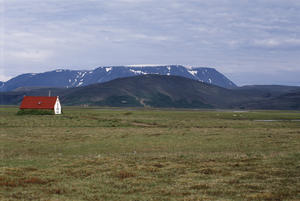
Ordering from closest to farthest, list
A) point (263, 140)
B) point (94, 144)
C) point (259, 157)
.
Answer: point (259, 157), point (94, 144), point (263, 140)

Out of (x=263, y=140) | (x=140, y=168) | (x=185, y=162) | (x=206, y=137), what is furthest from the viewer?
(x=206, y=137)

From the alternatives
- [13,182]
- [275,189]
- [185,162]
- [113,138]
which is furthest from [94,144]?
[275,189]

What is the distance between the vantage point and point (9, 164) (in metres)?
25.4

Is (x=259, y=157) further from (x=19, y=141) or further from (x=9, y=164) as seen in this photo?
(x=19, y=141)

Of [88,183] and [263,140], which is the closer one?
[88,183]

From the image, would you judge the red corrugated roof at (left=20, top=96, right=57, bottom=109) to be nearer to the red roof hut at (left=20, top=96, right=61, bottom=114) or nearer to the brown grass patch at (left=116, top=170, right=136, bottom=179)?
the red roof hut at (left=20, top=96, right=61, bottom=114)

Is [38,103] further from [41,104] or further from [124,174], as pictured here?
[124,174]

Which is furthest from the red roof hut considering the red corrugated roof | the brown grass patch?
the brown grass patch

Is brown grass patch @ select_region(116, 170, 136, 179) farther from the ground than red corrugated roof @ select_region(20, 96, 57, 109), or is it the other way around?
red corrugated roof @ select_region(20, 96, 57, 109)

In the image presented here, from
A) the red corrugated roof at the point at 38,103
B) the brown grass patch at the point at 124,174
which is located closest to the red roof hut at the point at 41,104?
the red corrugated roof at the point at 38,103

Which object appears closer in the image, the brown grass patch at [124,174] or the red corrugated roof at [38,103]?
the brown grass patch at [124,174]

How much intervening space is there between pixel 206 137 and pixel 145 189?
99.1 feet

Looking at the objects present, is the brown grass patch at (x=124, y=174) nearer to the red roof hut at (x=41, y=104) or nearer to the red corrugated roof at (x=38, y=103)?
the red roof hut at (x=41, y=104)

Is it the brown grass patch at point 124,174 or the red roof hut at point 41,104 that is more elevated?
the red roof hut at point 41,104
